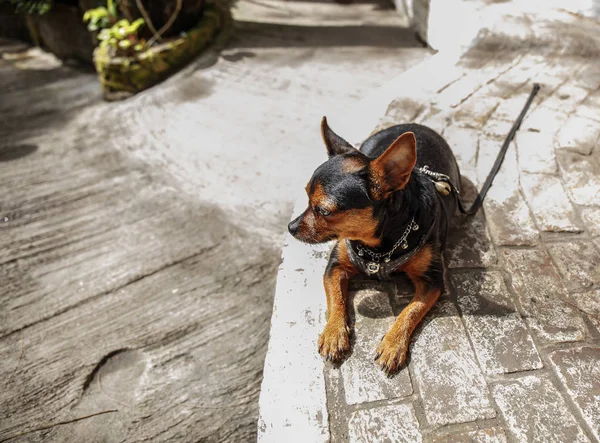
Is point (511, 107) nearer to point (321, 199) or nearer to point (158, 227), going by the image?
point (321, 199)

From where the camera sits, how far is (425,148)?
335 cm

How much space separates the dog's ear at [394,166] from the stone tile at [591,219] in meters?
1.91

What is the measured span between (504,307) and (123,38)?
6668 millimetres

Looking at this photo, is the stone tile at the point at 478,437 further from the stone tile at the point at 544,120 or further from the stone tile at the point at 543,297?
the stone tile at the point at 544,120

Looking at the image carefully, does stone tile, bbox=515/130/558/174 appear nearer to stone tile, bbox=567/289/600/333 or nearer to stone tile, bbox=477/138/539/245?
stone tile, bbox=477/138/539/245

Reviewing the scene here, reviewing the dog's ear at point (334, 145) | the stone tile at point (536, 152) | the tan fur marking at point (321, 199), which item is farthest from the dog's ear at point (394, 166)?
the stone tile at point (536, 152)

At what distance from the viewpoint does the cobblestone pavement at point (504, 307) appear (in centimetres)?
246

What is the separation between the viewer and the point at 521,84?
195 inches

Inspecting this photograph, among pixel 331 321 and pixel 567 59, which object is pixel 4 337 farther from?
pixel 567 59

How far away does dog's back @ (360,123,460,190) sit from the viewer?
329 cm

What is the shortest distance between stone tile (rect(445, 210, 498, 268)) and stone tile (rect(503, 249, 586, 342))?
142 mm

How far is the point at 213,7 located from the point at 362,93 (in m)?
3.83

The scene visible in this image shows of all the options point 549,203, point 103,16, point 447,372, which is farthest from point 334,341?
point 103,16

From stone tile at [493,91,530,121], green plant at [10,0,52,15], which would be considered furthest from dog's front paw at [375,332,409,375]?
green plant at [10,0,52,15]
